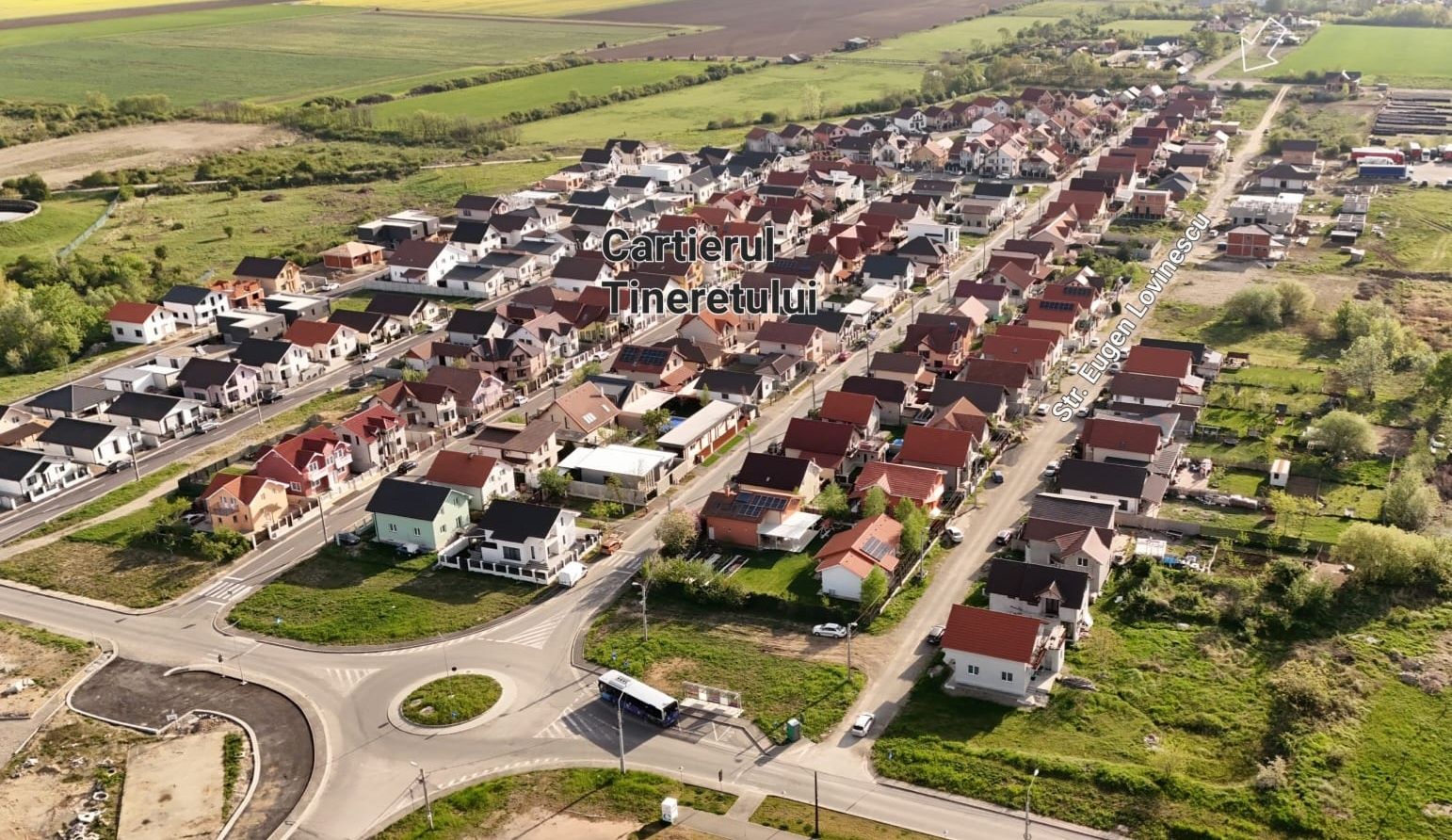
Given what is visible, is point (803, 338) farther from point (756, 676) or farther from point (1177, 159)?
point (1177, 159)

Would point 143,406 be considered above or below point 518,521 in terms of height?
above

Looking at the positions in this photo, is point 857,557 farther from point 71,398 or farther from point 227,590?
point 71,398

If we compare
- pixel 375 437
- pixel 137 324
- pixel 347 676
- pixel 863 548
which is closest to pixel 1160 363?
pixel 863 548

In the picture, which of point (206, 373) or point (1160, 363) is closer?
point (1160, 363)

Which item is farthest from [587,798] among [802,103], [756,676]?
[802,103]

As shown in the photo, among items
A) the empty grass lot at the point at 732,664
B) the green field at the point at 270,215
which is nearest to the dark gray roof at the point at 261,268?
the green field at the point at 270,215

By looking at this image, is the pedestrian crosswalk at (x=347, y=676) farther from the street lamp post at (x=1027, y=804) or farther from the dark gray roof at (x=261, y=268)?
the dark gray roof at (x=261, y=268)

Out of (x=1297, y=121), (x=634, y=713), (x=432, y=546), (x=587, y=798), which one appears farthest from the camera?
(x=1297, y=121)
